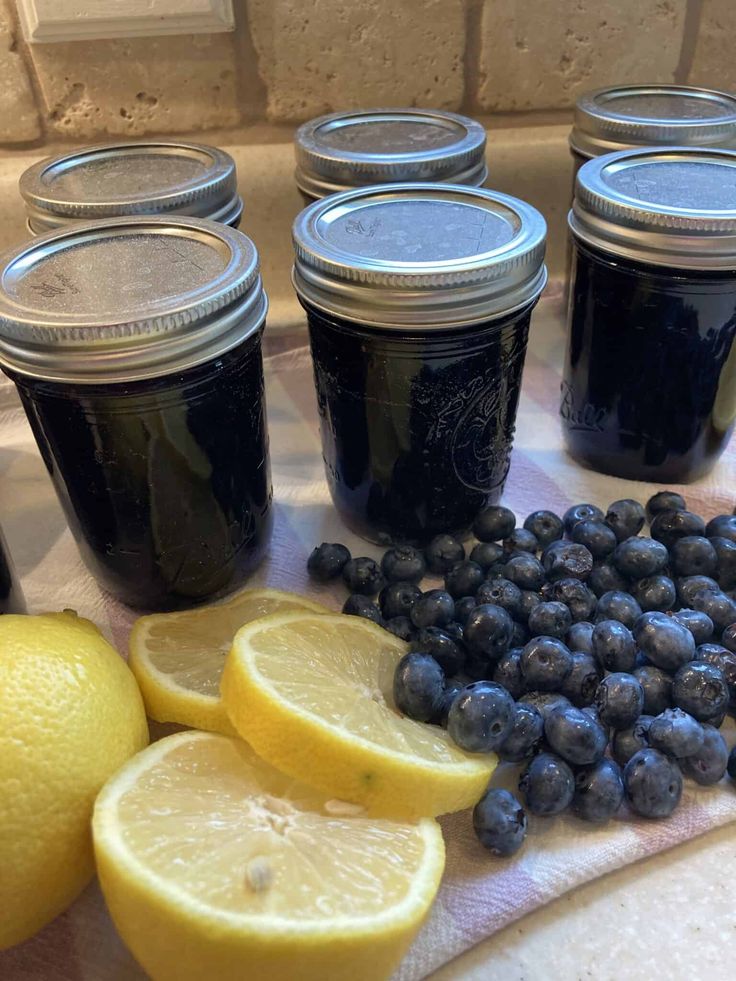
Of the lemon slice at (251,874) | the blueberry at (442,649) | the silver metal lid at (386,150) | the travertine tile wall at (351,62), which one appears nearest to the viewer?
the lemon slice at (251,874)

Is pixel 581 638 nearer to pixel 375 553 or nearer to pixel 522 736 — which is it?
pixel 522 736

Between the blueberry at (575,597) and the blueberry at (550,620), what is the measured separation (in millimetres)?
22

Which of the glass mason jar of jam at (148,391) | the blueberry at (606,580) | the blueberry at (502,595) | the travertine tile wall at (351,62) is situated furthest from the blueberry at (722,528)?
the travertine tile wall at (351,62)

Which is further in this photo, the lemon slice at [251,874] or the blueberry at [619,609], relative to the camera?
the blueberry at [619,609]

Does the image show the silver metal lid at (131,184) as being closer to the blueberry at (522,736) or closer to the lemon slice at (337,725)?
the lemon slice at (337,725)

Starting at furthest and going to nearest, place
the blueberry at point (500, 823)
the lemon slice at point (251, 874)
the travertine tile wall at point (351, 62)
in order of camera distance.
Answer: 1. the travertine tile wall at point (351, 62)
2. the blueberry at point (500, 823)
3. the lemon slice at point (251, 874)

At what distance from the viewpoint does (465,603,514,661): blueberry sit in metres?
0.67

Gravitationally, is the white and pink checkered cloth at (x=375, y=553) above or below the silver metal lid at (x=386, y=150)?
below

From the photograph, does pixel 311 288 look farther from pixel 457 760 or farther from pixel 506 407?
pixel 457 760

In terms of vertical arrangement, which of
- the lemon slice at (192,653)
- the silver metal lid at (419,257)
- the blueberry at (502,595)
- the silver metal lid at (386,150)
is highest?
the silver metal lid at (386,150)

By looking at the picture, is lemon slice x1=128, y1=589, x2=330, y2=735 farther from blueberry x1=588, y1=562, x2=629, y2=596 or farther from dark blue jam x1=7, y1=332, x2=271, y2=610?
→ blueberry x1=588, y1=562, x2=629, y2=596

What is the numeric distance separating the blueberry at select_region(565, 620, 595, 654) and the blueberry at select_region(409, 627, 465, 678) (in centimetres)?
9

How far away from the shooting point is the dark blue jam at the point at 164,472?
65 cm

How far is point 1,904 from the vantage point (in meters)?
Result: 0.48
